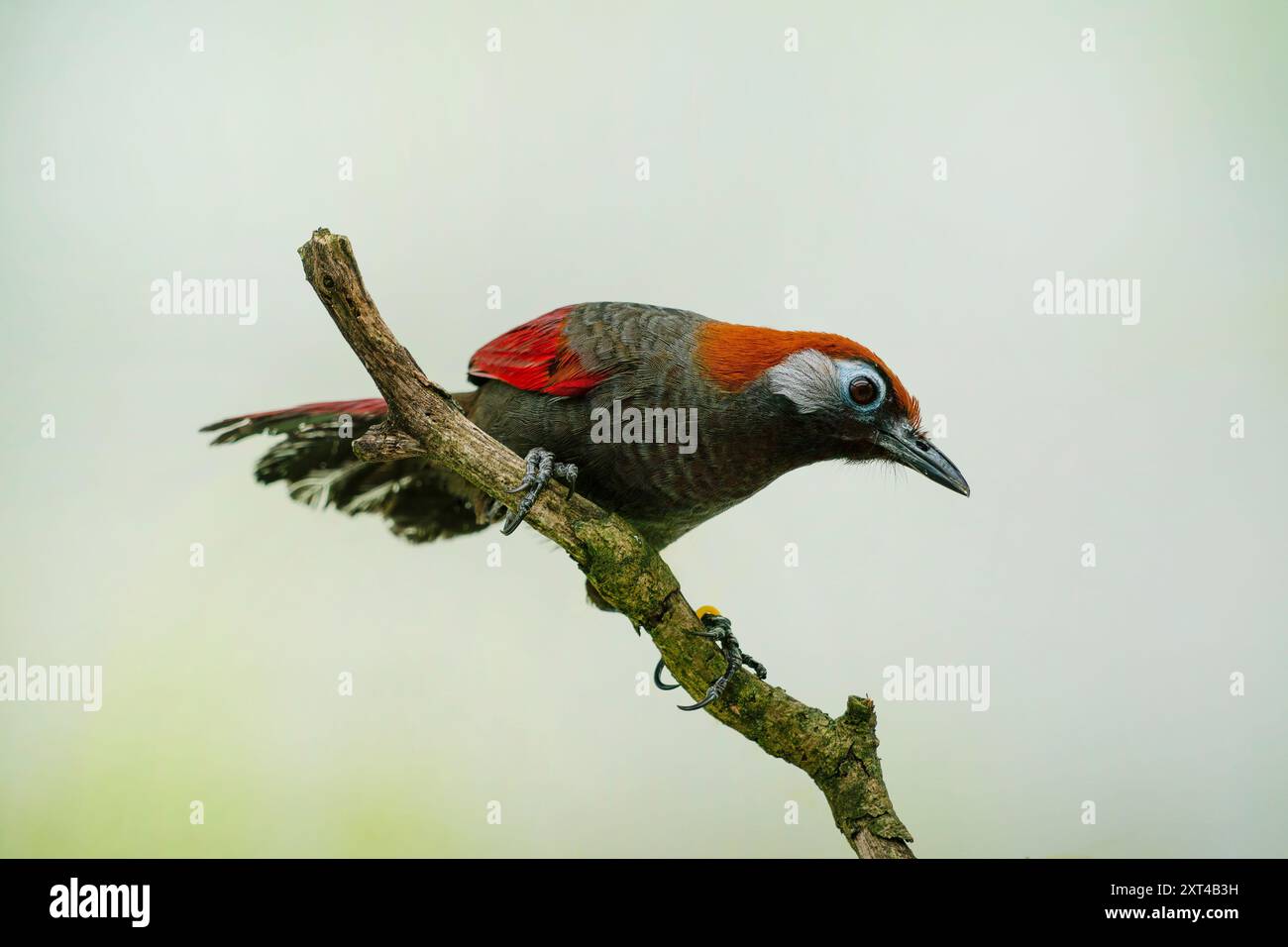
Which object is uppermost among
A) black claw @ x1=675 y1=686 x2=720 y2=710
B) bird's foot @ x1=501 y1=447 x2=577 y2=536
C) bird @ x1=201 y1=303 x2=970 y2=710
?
bird @ x1=201 y1=303 x2=970 y2=710

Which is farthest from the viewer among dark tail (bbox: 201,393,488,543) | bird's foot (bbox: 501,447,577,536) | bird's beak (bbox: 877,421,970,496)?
dark tail (bbox: 201,393,488,543)

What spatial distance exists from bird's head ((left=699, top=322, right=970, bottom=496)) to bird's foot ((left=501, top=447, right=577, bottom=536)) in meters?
0.66

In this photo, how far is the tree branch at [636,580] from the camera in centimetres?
344

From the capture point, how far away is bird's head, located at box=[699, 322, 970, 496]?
12.5 ft

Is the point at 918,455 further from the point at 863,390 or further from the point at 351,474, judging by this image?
the point at 351,474

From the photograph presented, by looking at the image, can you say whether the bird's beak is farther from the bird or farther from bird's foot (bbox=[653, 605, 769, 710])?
bird's foot (bbox=[653, 605, 769, 710])

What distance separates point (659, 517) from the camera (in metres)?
4.03

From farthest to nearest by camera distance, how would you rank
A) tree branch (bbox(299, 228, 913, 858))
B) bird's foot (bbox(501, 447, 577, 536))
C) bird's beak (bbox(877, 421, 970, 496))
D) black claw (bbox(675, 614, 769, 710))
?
bird's beak (bbox(877, 421, 970, 496))
black claw (bbox(675, 614, 769, 710))
bird's foot (bbox(501, 447, 577, 536))
tree branch (bbox(299, 228, 913, 858))

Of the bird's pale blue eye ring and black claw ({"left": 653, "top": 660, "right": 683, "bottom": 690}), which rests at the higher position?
the bird's pale blue eye ring

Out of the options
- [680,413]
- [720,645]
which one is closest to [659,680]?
[720,645]

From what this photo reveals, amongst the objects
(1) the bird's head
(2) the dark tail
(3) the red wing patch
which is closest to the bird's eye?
(1) the bird's head

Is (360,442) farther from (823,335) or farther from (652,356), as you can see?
(823,335)

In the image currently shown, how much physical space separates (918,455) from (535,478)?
1430mm
